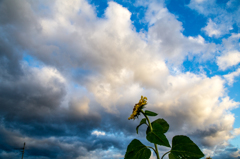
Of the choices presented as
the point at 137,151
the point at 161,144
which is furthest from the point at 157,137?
the point at 137,151

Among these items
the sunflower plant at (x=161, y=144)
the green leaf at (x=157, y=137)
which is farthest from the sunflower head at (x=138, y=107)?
the green leaf at (x=157, y=137)

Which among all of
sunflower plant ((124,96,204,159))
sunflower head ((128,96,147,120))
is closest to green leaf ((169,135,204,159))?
sunflower plant ((124,96,204,159))

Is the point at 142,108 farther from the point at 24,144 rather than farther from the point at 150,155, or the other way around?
the point at 24,144

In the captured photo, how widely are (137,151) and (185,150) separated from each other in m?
1.03

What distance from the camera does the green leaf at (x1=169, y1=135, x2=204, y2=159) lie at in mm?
3186

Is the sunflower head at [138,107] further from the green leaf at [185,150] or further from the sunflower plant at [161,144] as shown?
the green leaf at [185,150]

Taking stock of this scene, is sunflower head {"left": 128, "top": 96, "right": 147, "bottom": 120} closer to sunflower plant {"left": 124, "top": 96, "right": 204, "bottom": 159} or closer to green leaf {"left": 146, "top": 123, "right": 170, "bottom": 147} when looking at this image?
sunflower plant {"left": 124, "top": 96, "right": 204, "bottom": 159}

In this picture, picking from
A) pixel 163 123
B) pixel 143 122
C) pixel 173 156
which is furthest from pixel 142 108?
pixel 173 156

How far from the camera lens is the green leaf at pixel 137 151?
3.35m

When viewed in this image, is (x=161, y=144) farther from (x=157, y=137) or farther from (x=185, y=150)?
(x=185, y=150)

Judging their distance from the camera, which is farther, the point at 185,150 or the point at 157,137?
the point at 185,150

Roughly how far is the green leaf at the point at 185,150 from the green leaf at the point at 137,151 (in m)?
0.53

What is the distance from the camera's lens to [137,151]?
135 inches

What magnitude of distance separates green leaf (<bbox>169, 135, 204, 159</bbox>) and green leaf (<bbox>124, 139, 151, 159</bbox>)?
53 centimetres
